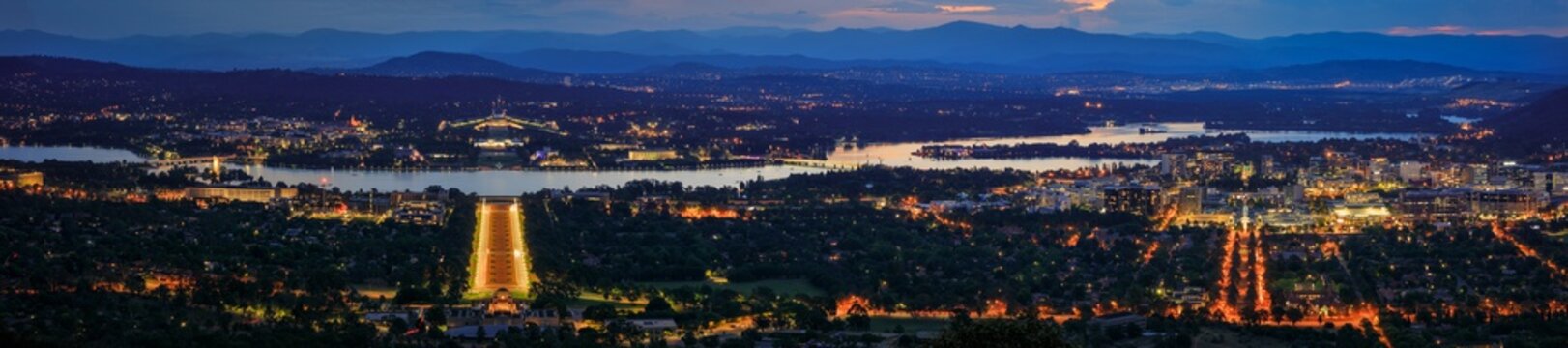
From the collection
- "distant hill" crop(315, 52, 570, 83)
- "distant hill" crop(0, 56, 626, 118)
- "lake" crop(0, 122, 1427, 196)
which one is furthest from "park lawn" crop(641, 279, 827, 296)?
"distant hill" crop(315, 52, 570, 83)

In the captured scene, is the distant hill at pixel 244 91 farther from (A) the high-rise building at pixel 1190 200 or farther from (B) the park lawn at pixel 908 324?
(B) the park lawn at pixel 908 324

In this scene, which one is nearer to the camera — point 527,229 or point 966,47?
point 527,229

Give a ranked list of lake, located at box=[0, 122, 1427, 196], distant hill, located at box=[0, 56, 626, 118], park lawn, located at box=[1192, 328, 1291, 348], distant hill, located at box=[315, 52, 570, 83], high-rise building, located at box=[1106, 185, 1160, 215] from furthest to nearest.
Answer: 1. distant hill, located at box=[315, 52, 570, 83]
2. distant hill, located at box=[0, 56, 626, 118]
3. lake, located at box=[0, 122, 1427, 196]
4. high-rise building, located at box=[1106, 185, 1160, 215]
5. park lawn, located at box=[1192, 328, 1291, 348]

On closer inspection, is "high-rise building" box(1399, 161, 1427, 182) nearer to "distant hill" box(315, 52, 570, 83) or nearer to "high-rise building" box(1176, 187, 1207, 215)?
"high-rise building" box(1176, 187, 1207, 215)

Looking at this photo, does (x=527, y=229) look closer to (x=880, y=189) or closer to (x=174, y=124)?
(x=880, y=189)

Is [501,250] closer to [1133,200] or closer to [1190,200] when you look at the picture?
[1133,200]

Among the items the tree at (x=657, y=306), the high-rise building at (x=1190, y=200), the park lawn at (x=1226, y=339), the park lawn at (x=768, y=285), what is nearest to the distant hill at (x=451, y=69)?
the high-rise building at (x=1190, y=200)

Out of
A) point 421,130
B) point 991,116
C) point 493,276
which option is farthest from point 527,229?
point 991,116

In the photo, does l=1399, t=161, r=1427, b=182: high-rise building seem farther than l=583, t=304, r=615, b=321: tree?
Yes
